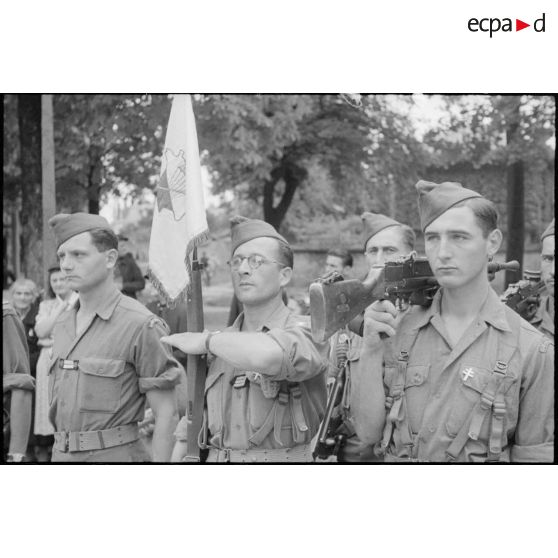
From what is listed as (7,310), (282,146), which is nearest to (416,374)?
(7,310)

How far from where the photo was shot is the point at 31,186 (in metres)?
7.67

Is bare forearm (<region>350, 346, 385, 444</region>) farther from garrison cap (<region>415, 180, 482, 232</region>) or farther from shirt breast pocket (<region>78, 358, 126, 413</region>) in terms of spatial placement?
shirt breast pocket (<region>78, 358, 126, 413</region>)

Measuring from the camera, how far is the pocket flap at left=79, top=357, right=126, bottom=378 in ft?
13.0

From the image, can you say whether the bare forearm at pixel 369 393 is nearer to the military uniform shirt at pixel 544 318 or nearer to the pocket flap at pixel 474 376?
the pocket flap at pixel 474 376

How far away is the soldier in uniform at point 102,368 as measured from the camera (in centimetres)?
397

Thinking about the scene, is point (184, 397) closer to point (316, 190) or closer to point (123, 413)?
point (123, 413)

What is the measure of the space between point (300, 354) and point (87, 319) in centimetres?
143

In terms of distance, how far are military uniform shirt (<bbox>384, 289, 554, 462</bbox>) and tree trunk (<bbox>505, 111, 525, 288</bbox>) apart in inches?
96.9

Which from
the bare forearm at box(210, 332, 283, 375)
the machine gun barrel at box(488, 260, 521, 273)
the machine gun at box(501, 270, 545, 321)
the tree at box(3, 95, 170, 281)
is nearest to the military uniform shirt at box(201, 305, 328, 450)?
the bare forearm at box(210, 332, 283, 375)

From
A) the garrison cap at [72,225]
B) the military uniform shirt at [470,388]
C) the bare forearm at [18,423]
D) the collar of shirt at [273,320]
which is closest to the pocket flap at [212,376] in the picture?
the collar of shirt at [273,320]

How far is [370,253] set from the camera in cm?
443

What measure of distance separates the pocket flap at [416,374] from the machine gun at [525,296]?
1124 mm

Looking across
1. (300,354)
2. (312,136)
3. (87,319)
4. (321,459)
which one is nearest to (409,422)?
(300,354)

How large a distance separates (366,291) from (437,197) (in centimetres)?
57
